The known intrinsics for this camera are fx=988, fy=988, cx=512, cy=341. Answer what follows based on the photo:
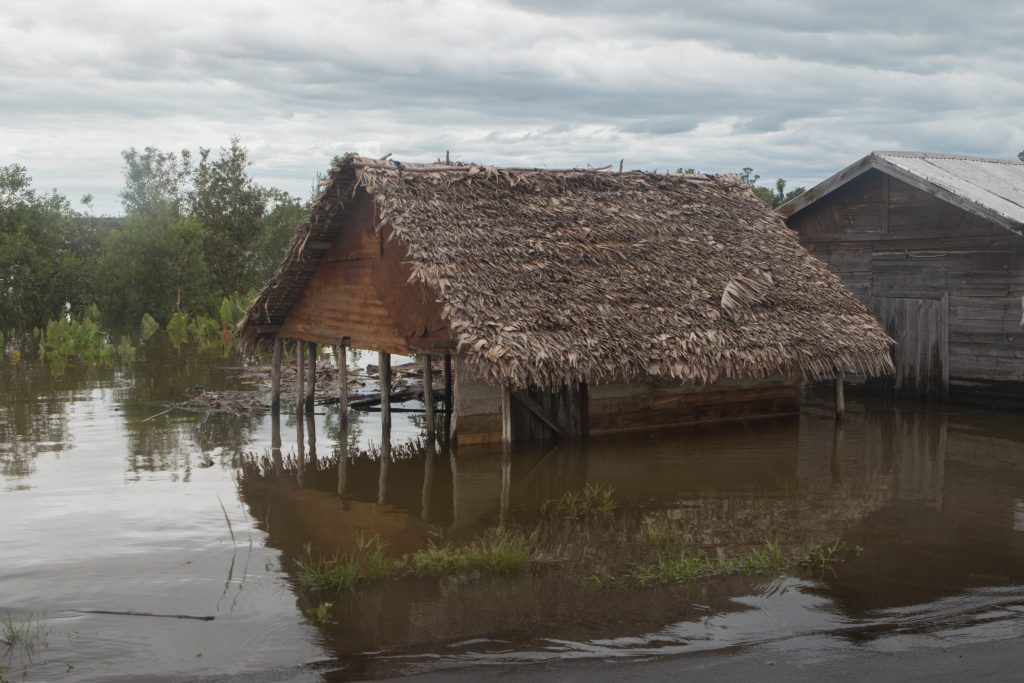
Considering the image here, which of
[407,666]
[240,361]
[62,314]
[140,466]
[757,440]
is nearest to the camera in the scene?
[407,666]

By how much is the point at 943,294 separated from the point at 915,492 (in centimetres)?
652

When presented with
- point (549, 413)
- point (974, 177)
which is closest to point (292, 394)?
point (549, 413)

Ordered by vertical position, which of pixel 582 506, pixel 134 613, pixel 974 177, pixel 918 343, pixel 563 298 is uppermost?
pixel 974 177

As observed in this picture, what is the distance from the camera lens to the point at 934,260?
53.7ft

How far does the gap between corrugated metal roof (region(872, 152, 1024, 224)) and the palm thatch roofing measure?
97.7 inches

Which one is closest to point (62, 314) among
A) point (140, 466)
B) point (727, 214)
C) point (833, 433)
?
point (140, 466)

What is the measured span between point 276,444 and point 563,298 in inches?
181

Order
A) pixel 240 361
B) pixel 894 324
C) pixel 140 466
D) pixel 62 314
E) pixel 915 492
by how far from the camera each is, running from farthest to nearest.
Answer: pixel 62 314
pixel 240 361
pixel 894 324
pixel 140 466
pixel 915 492

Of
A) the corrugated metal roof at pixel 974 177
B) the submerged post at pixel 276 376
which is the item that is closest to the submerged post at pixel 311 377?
the submerged post at pixel 276 376

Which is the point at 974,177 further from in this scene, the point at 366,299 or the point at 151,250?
the point at 151,250

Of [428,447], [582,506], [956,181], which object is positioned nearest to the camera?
[582,506]

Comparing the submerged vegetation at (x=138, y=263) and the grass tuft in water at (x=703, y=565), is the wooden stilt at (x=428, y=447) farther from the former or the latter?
the submerged vegetation at (x=138, y=263)

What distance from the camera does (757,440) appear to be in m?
13.7

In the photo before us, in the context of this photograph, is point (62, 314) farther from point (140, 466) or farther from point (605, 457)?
point (605, 457)
